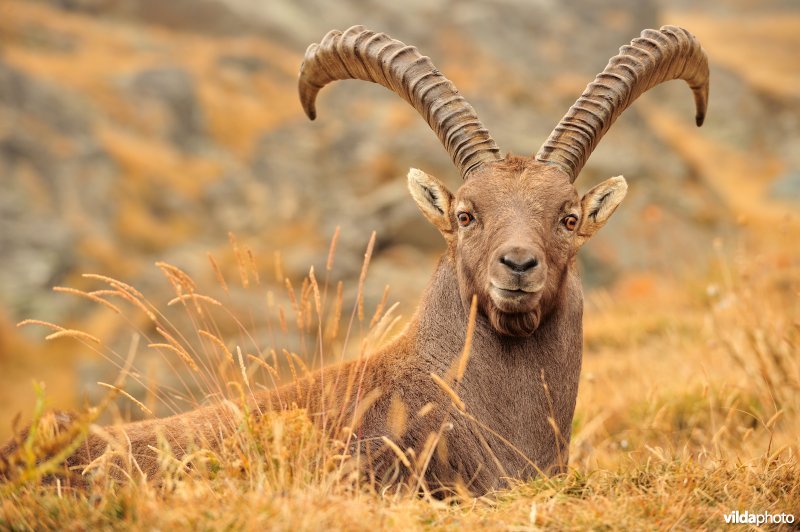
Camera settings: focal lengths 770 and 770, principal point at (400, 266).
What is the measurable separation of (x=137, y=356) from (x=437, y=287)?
1134 centimetres

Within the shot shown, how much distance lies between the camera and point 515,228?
5023 mm

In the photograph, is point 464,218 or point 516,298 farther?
point 464,218

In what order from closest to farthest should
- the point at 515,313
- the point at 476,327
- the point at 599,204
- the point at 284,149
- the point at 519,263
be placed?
the point at 519,263
the point at 515,313
the point at 476,327
the point at 599,204
the point at 284,149

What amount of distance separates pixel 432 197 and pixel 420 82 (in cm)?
87

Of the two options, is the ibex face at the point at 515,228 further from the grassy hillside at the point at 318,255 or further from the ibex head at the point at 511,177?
the grassy hillside at the point at 318,255

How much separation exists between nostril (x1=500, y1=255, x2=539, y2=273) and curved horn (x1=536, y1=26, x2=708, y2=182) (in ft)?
3.95

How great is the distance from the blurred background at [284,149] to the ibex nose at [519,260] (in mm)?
3826

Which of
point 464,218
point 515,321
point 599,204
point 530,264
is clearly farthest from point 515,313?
point 599,204

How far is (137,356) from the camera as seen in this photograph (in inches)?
606

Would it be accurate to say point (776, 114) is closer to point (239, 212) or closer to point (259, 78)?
point (259, 78)

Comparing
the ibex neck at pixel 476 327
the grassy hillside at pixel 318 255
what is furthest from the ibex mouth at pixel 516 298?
the grassy hillside at pixel 318 255

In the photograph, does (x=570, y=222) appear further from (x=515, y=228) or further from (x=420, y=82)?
(x=420, y=82)

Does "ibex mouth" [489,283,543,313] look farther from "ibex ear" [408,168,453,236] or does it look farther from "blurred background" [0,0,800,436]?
"blurred background" [0,0,800,436]

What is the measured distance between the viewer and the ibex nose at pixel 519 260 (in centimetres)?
468
